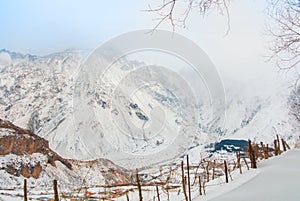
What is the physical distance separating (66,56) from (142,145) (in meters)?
106

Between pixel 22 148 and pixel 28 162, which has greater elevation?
pixel 22 148

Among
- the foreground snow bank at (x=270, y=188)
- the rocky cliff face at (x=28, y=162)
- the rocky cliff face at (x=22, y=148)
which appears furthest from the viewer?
the rocky cliff face at (x=22, y=148)

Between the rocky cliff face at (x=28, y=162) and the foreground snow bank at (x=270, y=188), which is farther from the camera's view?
the rocky cliff face at (x=28, y=162)

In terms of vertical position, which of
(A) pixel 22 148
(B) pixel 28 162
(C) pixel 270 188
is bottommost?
(C) pixel 270 188

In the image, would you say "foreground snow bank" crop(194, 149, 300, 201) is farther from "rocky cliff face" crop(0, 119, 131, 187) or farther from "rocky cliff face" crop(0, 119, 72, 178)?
"rocky cliff face" crop(0, 119, 72, 178)

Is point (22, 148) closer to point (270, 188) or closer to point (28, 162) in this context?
point (28, 162)

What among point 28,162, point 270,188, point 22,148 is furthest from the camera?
point 22,148

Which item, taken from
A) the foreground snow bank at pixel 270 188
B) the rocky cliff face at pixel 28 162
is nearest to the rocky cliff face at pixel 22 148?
the rocky cliff face at pixel 28 162

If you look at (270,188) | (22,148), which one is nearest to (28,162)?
(22,148)

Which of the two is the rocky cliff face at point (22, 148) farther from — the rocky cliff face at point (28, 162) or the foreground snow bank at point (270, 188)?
the foreground snow bank at point (270, 188)

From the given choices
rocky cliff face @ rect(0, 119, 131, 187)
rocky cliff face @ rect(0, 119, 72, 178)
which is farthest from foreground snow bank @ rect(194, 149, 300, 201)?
rocky cliff face @ rect(0, 119, 72, 178)

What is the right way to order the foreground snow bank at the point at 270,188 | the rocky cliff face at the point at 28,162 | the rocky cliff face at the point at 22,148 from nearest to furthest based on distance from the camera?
the foreground snow bank at the point at 270,188 < the rocky cliff face at the point at 28,162 < the rocky cliff face at the point at 22,148

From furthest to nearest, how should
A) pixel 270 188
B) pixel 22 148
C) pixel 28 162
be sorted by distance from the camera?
1. pixel 22 148
2. pixel 28 162
3. pixel 270 188

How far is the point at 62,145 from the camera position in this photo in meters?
54.4
